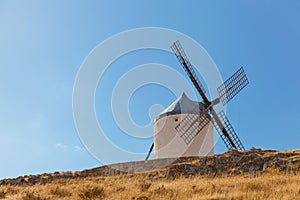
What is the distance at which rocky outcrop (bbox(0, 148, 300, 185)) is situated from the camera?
1166 centimetres

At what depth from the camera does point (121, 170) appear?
15430mm

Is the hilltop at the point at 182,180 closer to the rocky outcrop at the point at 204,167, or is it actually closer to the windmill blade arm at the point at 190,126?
the rocky outcrop at the point at 204,167

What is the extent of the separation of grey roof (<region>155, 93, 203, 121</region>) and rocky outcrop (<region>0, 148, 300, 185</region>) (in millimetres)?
3873

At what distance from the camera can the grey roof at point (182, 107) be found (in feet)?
60.3

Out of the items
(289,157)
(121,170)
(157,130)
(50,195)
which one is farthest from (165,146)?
(50,195)

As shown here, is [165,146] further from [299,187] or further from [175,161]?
[299,187]

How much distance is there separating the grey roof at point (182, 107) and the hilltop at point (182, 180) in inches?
153

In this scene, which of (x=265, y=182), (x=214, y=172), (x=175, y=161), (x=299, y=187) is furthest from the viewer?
(x=175, y=161)

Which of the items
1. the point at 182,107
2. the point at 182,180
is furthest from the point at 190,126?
the point at 182,180

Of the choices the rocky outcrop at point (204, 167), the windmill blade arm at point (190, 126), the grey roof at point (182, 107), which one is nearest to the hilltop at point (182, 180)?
the rocky outcrop at point (204, 167)

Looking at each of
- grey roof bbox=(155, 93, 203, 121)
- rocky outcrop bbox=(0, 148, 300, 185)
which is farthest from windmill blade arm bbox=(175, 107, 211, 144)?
rocky outcrop bbox=(0, 148, 300, 185)

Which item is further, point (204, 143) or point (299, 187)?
point (204, 143)

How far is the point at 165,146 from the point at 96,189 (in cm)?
1074

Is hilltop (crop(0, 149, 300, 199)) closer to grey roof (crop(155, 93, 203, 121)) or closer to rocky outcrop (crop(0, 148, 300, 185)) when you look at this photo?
rocky outcrop (crop(0, 148, 300, 185))
